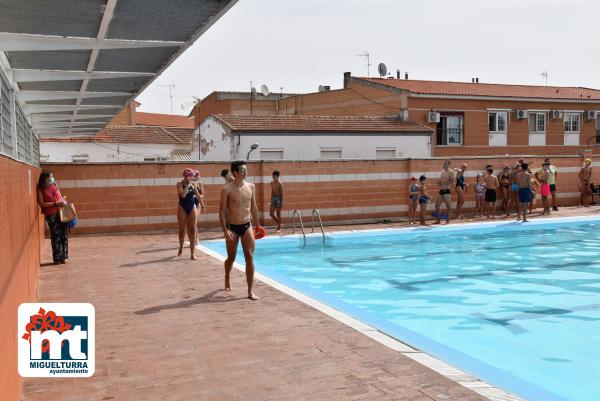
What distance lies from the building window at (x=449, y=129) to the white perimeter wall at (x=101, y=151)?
62.9 ft

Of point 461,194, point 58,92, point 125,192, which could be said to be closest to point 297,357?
point 58,92

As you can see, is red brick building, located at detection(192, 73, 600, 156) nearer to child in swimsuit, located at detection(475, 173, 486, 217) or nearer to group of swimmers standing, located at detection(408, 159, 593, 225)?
group of swimmers standing, located at detection(408, 159, 593, 225)

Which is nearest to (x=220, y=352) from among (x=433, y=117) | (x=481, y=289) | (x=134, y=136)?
(x=481, y=289)

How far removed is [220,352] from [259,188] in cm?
1306

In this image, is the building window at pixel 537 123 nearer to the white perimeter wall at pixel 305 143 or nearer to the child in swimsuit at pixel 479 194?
the white perimeter wall at pixel 305 143

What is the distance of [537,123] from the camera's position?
38.2 metres

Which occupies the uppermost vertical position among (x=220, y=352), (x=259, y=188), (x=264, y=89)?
(x=264, y=89)

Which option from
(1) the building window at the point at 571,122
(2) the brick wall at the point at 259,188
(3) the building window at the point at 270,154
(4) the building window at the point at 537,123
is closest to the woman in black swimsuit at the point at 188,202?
(2) the brick wall at the point at 259,188

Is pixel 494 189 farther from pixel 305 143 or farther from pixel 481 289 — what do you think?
pixel 305 143

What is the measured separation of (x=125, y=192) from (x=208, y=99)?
33.2 meters

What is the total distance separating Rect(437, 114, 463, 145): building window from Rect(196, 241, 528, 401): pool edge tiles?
27.7m

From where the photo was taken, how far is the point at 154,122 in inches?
2557

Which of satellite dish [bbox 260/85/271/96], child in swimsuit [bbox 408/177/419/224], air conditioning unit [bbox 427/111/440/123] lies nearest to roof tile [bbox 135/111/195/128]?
satellite dish [bbox 260/85/271/96]

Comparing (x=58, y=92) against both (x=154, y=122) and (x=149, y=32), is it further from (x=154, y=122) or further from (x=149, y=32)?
(x=154, y=122)
